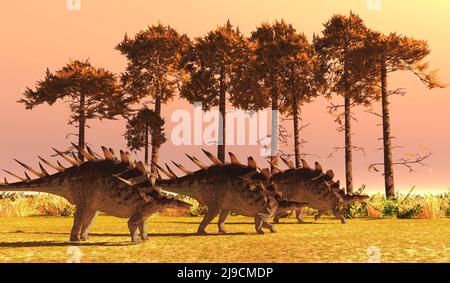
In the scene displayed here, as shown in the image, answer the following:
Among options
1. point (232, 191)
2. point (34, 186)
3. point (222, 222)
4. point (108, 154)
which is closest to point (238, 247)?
point (232, 191)

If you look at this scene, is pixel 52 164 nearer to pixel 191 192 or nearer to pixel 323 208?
pixel 191 192

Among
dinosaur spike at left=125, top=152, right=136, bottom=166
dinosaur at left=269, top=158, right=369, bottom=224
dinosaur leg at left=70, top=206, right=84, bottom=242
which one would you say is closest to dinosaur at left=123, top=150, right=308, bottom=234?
dinosaur spike at left=125, top=152, right=136, bottom=166

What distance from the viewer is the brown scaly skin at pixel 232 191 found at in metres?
11.0

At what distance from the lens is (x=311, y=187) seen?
14547mm

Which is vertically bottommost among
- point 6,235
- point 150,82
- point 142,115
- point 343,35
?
point 6,235

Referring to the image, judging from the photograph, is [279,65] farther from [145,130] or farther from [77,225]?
[77,225]

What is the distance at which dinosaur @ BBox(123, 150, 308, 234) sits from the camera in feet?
36.0

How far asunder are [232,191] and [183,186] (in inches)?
39.1

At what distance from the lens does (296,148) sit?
97.0 feet

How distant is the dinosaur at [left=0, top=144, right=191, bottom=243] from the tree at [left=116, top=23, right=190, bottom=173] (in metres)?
25.5

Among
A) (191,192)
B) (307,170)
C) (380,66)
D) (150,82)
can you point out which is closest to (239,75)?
(150,82)

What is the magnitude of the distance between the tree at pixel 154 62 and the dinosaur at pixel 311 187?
21.3m

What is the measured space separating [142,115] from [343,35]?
42.6 feet

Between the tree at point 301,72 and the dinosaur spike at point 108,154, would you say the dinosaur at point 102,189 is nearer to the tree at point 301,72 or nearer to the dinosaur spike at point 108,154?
the dinosaur spike at point 108,154
